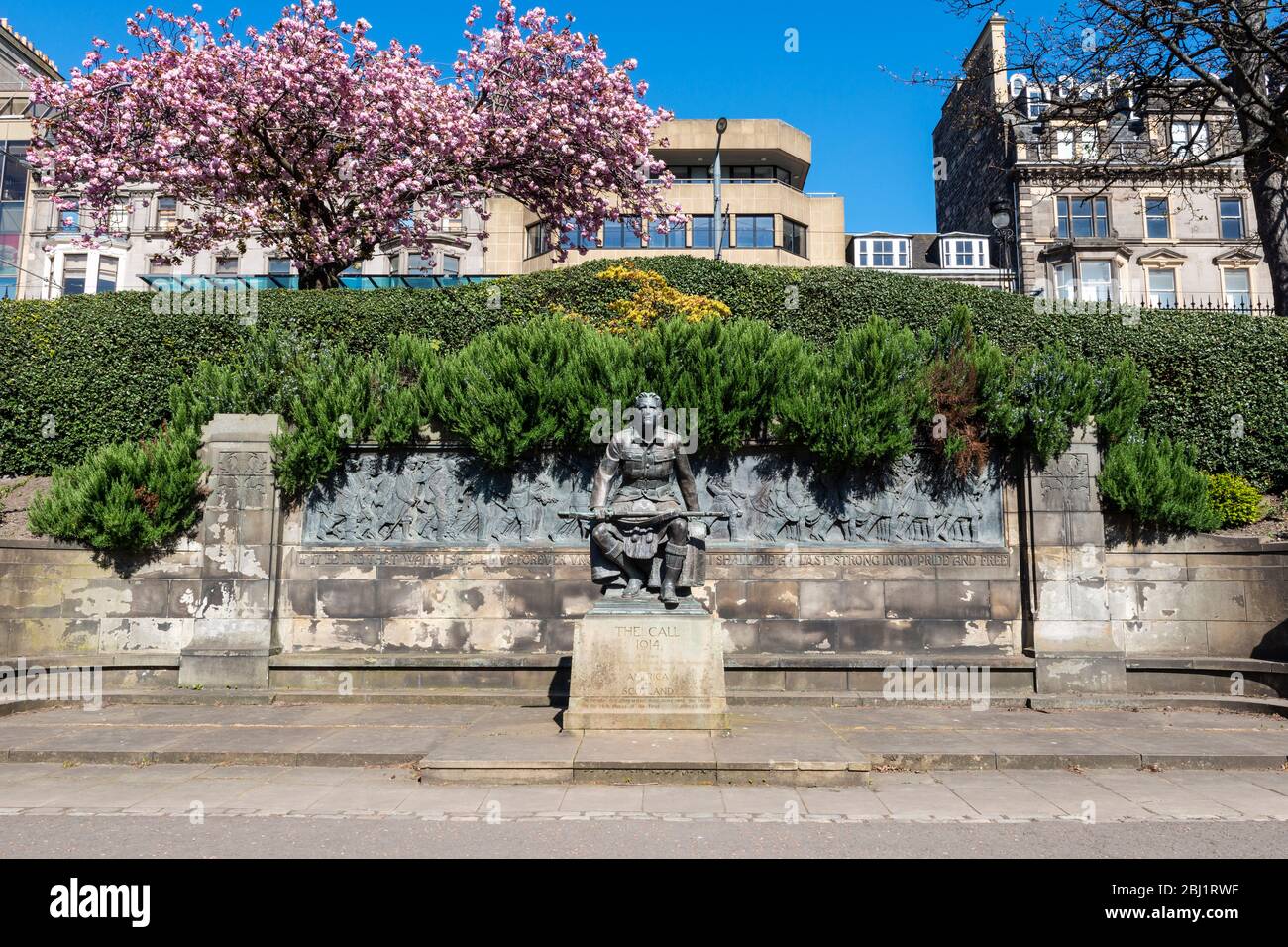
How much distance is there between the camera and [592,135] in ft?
68.8

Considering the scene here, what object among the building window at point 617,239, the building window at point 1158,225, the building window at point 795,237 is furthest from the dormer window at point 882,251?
the building window at point 617,239

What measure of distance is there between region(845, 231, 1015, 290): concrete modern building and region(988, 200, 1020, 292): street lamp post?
0.23 metres

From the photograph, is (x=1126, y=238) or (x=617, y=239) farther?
(x=617, y=239)

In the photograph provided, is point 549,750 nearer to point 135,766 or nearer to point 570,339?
point 135,766

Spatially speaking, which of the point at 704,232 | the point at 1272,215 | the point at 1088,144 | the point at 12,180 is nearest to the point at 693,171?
the point at 704,232

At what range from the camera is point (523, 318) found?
1747cm

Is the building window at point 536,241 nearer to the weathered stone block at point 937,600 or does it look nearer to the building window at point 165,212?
the building window at point 165,212

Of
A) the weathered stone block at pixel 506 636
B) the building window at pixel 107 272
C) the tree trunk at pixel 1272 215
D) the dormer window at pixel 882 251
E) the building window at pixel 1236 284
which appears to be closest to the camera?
the weathered stone block at pixel 506 636

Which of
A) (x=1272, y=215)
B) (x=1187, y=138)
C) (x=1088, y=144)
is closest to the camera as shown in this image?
(x=1272, y=215)

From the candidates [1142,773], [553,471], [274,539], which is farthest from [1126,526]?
[274,539]

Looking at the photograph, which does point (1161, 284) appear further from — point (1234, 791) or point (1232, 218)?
point (1234, 791)

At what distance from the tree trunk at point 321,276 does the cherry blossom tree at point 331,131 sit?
0.03 metres

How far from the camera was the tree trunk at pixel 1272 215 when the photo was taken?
17.6 meters

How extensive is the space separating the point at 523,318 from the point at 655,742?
11066 mm
